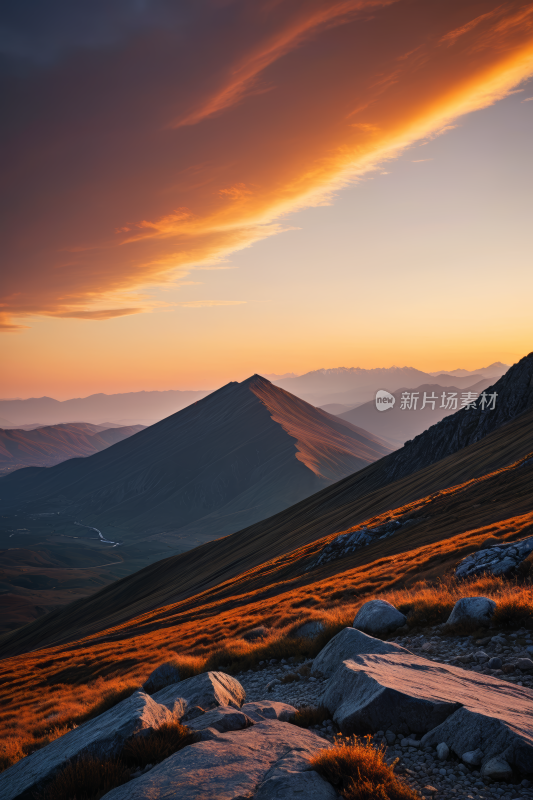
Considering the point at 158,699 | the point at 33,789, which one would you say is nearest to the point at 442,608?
the point at 158,699

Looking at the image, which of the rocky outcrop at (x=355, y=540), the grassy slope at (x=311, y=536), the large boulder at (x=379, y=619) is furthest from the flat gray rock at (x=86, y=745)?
the rocky outcrop at (x=355, y=540)

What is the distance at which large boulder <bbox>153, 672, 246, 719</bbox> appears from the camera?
9915mm

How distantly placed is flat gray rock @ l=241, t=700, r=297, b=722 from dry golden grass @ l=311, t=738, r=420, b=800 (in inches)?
112

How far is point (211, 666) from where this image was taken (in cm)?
1470

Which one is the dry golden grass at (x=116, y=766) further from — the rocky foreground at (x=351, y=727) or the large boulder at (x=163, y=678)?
the large boulder at (x=163, y=678)

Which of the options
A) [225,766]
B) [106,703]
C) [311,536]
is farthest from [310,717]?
[311,536]

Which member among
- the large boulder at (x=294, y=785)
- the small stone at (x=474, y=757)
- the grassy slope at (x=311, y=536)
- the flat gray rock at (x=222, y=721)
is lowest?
the grassy slope at (x=311, y=536)

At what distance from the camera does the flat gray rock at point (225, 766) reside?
626 centimetres

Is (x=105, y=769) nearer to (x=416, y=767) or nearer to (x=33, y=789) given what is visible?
(x=33, y=789)

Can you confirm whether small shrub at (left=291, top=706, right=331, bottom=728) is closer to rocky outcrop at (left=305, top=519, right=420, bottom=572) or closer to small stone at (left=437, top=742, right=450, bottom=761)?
small stone at (left=437, top=742, right=450, bottom=761)

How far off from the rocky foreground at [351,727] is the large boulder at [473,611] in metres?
0.05

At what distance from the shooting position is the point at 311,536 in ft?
232

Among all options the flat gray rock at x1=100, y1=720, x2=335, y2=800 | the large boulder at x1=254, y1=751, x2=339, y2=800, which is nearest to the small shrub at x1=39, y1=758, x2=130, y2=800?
the flat gray rock at x1=100, y1=720, x2=335, y2=800

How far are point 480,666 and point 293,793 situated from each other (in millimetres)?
6079
